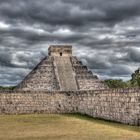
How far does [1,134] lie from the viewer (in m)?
17.6

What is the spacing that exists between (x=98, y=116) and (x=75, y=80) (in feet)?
63.2

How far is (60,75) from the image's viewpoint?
47156 mm

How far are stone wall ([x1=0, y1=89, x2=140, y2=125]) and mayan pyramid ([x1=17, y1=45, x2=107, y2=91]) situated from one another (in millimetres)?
9976

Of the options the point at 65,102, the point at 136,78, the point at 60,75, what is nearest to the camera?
the point at 65,102

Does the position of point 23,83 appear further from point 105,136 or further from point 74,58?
point 105,136

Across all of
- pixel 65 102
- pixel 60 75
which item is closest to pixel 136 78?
pixel 60 75

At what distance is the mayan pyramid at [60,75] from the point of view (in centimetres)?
4388

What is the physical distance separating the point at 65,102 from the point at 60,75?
14205 millimetres

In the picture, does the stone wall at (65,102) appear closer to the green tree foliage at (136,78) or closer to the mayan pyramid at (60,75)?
the mayan pyramid at (60,75)

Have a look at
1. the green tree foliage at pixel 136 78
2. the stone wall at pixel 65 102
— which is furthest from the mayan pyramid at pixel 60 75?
the stone wall at pixel 65 102

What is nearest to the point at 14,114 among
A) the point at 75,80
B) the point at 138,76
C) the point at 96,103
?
the point at 96,103

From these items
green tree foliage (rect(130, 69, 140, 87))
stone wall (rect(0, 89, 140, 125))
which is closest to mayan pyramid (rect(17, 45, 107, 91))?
green tree foliage (rect(130, 69, 140, 87))

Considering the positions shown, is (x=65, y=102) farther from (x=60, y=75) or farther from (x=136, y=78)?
(x=136, y=78)

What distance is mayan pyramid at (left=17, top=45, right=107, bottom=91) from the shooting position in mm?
43875
